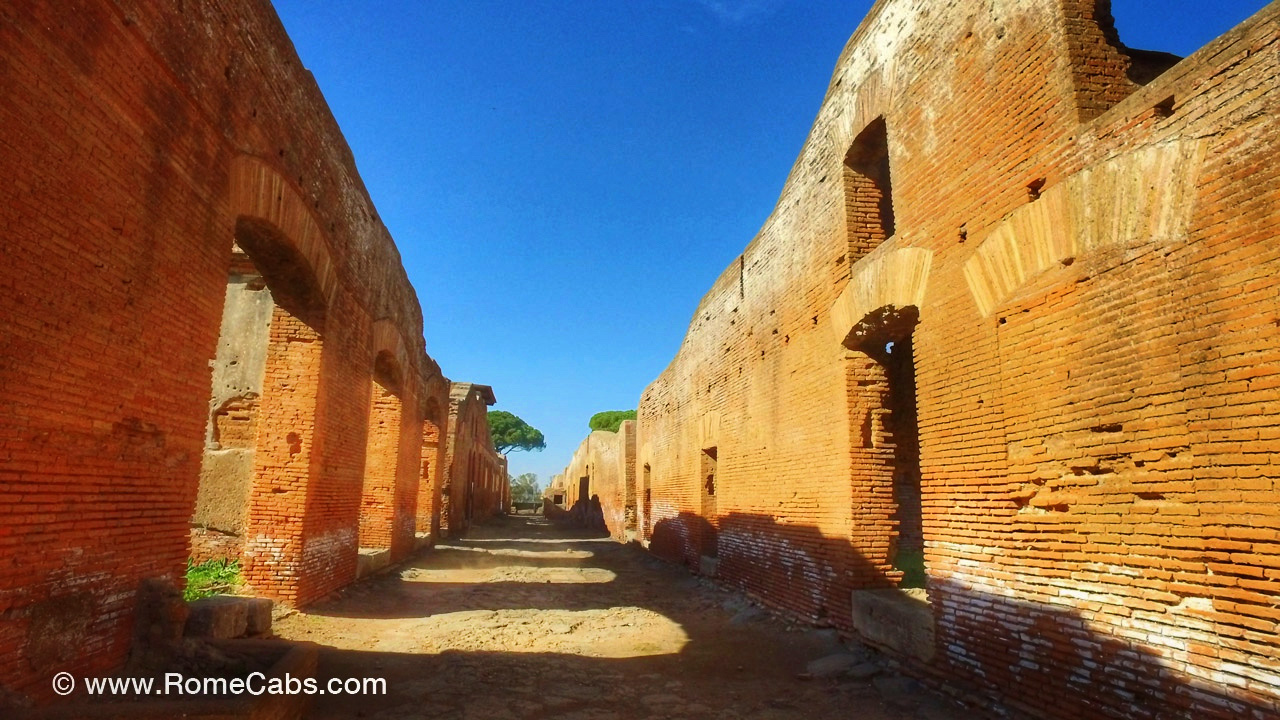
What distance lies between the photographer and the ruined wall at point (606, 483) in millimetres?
20953

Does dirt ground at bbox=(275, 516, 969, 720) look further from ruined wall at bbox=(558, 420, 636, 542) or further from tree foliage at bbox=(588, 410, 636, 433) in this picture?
tree foliage at bbox=(588, 410, 636, 433)

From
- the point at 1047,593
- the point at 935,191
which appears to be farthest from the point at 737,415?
the point at 1047,593

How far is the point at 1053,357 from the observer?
14.3ft

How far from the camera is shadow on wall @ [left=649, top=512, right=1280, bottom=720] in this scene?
3379 mm

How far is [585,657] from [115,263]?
16.0 feet

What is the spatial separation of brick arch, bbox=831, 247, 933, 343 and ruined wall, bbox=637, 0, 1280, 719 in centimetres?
3

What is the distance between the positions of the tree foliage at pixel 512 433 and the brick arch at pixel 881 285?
58.7 metres

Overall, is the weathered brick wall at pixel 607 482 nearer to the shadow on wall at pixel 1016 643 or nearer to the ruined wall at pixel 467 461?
the ruined wall at pixel 467 461

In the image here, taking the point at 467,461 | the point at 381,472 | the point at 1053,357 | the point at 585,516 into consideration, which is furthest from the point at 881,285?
the point at 585,516

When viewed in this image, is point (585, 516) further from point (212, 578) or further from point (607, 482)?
point (212, 578)

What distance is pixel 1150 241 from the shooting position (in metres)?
3.73

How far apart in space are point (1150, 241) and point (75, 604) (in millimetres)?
6340

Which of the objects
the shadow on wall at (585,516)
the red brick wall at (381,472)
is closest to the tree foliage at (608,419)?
the shadow on wall at (585,516)

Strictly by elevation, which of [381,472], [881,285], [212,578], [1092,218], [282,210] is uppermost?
[282,210]
